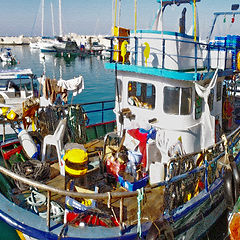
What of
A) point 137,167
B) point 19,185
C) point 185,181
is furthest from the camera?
point 137,167

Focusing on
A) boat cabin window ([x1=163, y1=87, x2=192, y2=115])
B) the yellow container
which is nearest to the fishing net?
the yellow container

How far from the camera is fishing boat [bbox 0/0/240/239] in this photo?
199 inches

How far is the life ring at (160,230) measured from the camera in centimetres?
457

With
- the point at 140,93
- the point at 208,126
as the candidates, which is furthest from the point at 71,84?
the point at 208,126

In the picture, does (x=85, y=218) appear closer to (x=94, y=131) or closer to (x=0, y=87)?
(x=94, y=131)

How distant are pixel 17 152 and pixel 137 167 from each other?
3.30 metres

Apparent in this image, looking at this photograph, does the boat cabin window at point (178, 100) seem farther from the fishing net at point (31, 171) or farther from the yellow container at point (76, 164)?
the fishing net at point (31, 171)

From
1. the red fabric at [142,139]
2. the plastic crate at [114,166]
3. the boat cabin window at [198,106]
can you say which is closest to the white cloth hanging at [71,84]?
the red fabric at [142,139]

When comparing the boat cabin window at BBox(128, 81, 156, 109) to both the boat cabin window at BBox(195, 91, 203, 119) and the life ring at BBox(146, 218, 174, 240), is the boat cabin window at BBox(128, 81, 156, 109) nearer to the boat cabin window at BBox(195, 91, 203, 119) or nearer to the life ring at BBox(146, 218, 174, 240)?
the boat cabin window at BBox(195, 91, 203, 119)

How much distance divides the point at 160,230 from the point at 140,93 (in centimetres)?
466

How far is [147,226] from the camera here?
488 cm

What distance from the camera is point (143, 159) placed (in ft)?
24.1

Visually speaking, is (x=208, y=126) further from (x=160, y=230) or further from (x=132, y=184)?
(x=160, y=230)

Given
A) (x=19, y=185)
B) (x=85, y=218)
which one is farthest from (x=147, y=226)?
(x=19, y=185)
